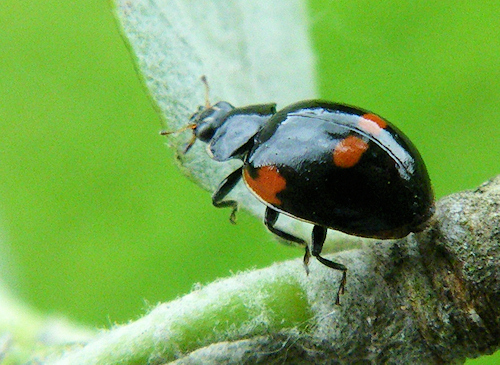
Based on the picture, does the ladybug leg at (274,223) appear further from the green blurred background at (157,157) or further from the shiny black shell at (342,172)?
the green blurred background at (157,157)

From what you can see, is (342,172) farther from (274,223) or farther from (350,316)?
(350,316)

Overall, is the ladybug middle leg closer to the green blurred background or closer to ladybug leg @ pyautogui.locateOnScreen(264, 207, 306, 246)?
ladybug leg @ pyautogui.locateOnScreen(264, 207, 306, 246)

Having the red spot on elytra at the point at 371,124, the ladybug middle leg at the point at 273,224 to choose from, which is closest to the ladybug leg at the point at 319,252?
the ladybug middle leg at the point at 273,224

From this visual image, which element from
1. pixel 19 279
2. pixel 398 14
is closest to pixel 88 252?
pixel 19 279

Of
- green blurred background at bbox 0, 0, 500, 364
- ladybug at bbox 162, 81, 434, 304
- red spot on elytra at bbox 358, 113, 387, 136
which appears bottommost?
green blurred background at bbox 0, 0, 500, 364

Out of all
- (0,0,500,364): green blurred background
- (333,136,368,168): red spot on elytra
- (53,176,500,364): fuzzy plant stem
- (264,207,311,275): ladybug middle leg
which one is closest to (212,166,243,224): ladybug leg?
(264,207,311,275): ladybug middle leg
